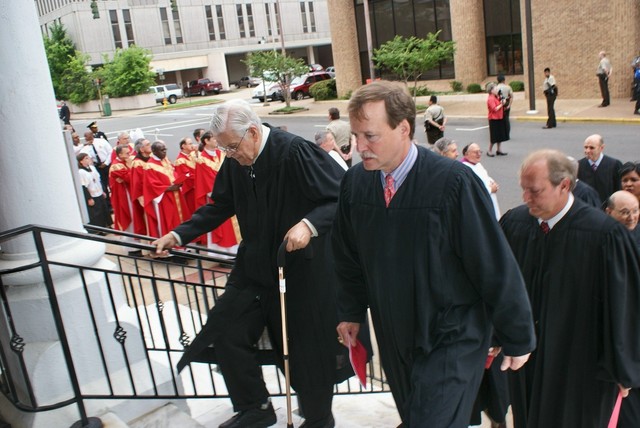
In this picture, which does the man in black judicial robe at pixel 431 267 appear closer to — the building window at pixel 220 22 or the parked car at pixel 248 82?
the parked car at pixel 248 82

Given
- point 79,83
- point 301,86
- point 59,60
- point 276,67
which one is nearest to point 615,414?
point 276,67

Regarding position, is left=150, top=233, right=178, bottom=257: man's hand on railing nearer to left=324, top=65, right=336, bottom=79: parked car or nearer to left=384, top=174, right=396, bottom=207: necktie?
left=384, top=174, right=396, bottom=207: necktie

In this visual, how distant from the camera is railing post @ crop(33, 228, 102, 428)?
3.65 meters

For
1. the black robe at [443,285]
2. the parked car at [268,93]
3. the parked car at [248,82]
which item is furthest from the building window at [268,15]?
the black robe at [443,285]

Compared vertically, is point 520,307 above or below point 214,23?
below

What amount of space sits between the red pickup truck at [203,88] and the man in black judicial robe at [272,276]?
58106 millimetres

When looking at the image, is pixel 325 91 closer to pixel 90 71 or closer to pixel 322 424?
pixel 90 71

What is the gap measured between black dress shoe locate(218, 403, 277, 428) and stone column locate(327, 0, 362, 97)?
105ft

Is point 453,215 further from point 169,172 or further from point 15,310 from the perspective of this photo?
point 169,172

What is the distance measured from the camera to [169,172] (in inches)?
401

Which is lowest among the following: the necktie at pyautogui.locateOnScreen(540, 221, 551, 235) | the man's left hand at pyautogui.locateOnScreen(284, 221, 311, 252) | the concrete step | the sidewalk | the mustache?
the sidewalk

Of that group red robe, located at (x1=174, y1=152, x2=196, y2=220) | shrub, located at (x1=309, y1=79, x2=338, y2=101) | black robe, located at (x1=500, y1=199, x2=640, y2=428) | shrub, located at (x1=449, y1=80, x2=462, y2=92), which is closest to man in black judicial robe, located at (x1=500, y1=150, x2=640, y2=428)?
black robe, located at (x1=500, y1=199, x2=640, y2=428)

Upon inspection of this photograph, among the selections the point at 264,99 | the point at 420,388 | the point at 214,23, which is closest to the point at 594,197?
the point at 420,388

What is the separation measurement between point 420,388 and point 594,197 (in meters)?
2.41
